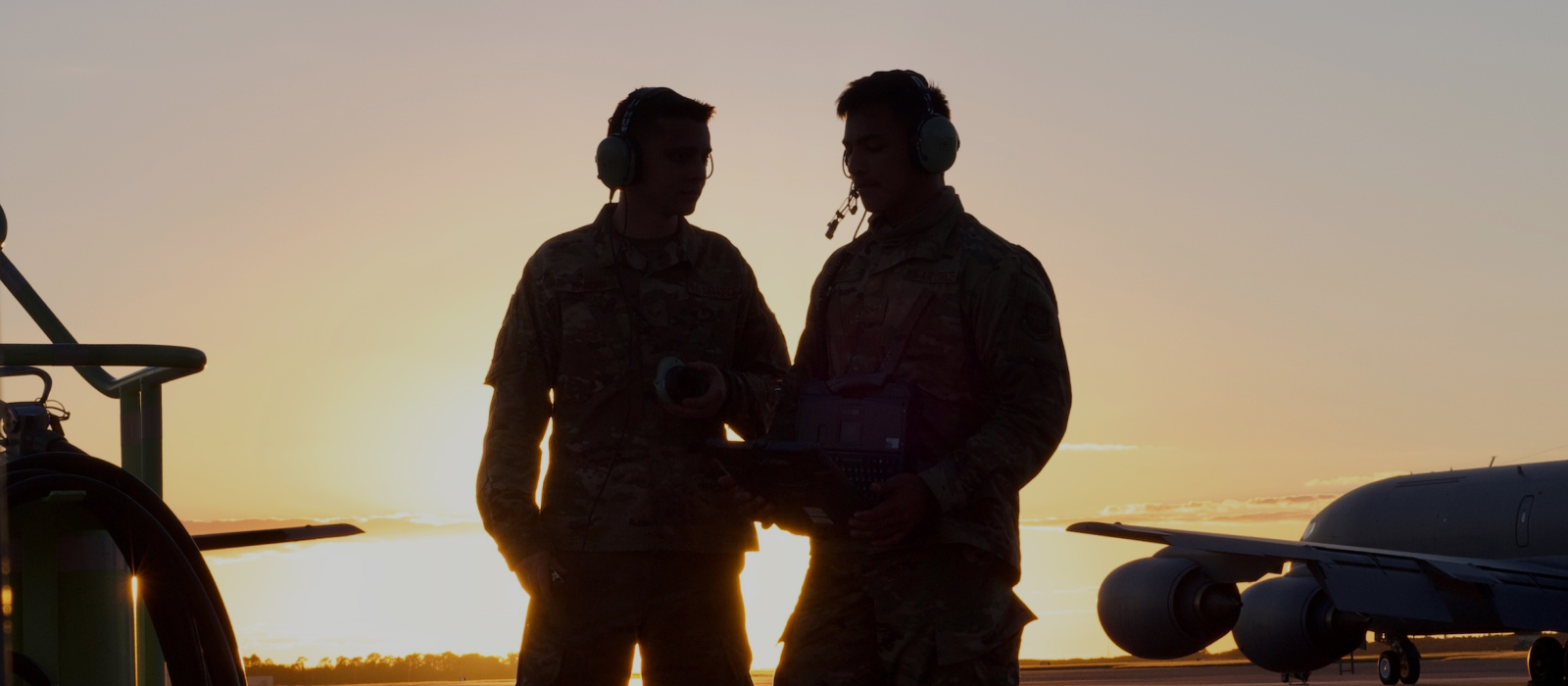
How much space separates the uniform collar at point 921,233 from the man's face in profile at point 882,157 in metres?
0.08

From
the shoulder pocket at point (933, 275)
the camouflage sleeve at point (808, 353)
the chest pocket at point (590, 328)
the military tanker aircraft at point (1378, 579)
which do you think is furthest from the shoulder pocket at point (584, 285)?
the military tanker aircraft at point (1378, 579)

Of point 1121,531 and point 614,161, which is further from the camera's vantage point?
point 1121,531

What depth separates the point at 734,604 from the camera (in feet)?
15.5

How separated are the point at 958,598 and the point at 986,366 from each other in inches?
26.1

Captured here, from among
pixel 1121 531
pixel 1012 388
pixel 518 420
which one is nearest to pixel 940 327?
pixel 1012 388

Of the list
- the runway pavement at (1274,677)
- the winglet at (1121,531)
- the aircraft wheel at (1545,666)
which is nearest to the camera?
the winglet at (1121,531)

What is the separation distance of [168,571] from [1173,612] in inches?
659

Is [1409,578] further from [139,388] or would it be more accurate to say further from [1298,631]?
[139,388]

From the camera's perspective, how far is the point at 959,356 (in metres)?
4.19

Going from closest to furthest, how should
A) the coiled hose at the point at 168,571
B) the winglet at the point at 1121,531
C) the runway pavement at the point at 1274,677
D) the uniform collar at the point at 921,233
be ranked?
the coiled hose at the point at 168,571 < the uniform collar at the point at 921,233 < the winglet at the point at 1121,531 < the runway pavement at the point at 1274,677

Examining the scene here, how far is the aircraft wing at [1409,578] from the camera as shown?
688 inches

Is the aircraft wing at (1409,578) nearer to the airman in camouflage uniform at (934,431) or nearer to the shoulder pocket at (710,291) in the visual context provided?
Result: the shoulder pocket at (710,291)

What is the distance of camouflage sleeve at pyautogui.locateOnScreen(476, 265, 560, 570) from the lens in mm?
4566

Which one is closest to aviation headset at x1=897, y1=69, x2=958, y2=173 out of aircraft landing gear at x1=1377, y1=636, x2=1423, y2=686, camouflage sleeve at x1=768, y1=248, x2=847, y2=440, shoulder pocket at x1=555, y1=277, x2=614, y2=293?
camouflage sleeve at x1=768, y1=248, x2=847, y2=440
